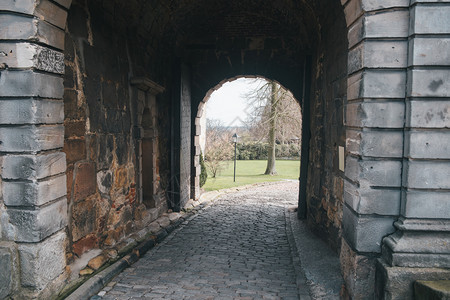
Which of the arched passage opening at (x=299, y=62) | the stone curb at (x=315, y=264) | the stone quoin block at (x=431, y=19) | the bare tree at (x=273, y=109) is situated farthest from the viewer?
the bare tree at (x=273, y=109)

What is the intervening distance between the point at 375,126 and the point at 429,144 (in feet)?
1.42

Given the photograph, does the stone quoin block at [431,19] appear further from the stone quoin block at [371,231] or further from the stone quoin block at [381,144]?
the stone quoin block at [371,231]

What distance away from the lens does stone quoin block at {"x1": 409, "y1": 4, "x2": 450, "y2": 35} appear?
9.10 ft

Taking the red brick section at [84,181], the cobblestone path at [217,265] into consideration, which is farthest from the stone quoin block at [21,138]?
the cobblestone path at [217,265]

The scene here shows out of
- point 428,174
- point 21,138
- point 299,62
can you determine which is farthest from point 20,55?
point 299,62

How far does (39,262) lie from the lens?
3.10 meters

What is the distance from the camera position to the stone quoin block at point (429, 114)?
2.83m

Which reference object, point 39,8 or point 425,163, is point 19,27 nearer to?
point 39,8

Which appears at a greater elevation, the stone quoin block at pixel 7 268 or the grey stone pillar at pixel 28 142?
the grey stone pillar at pixel 28 142

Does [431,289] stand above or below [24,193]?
below

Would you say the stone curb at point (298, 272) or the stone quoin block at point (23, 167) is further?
the stone curb at point (298, 272)

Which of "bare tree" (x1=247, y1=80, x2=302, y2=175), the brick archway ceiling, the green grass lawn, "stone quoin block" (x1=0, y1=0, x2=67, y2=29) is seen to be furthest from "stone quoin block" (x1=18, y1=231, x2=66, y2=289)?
"bare tree" (x1=247, y1=80, x2=302, y2=175)

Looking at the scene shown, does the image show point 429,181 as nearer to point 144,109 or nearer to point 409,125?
point 409,125

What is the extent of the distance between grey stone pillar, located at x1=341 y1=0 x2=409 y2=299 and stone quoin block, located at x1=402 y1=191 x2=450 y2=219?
0.36 feet
